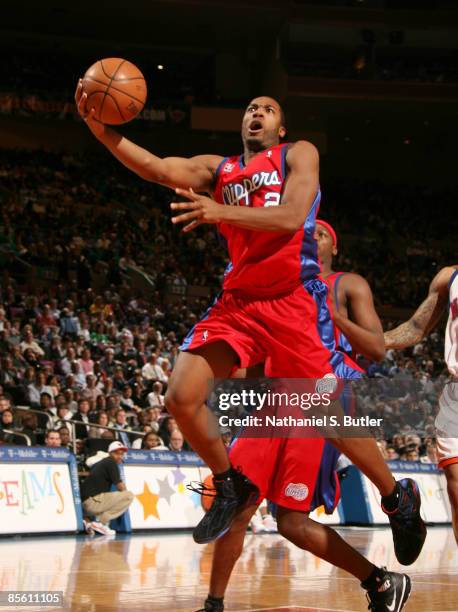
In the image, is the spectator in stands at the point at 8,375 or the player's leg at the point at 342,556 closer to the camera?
the player's leg at the point at 342,556

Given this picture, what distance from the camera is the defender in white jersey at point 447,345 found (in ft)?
17.3

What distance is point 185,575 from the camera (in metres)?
7.98

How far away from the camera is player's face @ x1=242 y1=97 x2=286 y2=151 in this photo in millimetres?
5340

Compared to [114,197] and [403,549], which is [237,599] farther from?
[114,197]

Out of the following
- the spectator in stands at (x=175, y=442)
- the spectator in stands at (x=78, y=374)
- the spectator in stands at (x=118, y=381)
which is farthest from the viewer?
the spectator in stands at (x=118, y=381)

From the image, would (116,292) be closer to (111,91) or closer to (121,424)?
(121,424)

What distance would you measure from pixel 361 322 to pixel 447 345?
51 cm

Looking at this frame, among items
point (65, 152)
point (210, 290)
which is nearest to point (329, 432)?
point (210, 290)

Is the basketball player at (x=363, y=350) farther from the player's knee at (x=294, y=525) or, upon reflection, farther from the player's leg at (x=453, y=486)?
the player's knee at (x=294, y=525)

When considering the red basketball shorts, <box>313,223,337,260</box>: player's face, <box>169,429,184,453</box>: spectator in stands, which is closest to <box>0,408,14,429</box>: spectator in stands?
<box>169,429,184,453</box>: spectator in stands

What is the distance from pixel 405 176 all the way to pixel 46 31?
14604 mm

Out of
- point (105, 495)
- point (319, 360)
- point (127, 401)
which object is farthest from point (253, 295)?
point (127, 401)

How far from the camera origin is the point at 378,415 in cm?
1855

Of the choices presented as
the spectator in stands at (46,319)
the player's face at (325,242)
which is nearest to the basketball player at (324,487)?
the player's face at (325,242)
